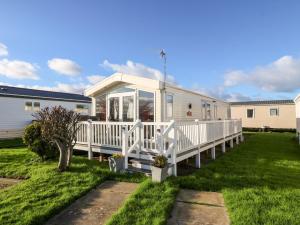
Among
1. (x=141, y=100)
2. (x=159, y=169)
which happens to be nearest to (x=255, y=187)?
(x=159, y=169)

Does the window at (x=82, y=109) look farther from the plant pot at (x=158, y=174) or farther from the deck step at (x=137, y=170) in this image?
the plant pot at (x=158, y=174)

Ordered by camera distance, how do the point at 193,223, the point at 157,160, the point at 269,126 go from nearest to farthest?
the point at 193,223, the point at 157,160, the point at 269,126

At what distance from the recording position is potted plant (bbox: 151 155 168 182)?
5402 mm

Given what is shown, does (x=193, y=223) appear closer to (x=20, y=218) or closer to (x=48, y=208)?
(x=48, y=208)

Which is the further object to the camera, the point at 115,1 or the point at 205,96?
the point at 205,96

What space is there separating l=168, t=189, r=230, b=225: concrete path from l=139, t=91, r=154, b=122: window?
481 cm

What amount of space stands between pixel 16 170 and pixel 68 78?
97.8 feet

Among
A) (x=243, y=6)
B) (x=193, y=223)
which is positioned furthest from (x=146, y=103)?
(x=243, y=6)

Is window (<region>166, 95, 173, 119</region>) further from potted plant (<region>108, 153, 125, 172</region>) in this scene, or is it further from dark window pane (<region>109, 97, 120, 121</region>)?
potted plant (<region>108, 153, 125, 172</region>)

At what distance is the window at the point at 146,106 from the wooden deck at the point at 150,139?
131cm

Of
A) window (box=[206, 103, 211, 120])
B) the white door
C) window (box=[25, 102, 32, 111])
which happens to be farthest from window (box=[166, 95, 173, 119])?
window (box=[25, 102, 32, 111])

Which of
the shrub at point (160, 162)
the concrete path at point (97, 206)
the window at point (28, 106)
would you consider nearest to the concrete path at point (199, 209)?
the shrub at point (160, 162)

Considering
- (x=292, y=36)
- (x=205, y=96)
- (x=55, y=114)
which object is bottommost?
(x=55, y=114)

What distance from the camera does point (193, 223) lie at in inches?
141
